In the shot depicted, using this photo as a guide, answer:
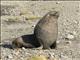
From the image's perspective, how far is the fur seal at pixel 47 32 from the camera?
12.3 metres

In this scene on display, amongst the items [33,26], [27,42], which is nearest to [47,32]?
[27,42]

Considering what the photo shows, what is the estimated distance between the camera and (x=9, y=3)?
23.7 meters

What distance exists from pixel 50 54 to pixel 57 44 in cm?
142

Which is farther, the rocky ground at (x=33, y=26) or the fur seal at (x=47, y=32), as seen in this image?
the fur seal at (x=47, y=32)

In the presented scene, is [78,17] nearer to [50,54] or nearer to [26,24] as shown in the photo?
→ [26,24]

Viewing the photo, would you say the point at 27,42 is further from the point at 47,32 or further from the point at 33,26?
the point at 33,26

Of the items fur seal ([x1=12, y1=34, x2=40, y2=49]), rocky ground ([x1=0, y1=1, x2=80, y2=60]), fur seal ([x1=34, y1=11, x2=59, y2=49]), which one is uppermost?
fur seal ([x1=34, y1=11, x2=59, y2=49])

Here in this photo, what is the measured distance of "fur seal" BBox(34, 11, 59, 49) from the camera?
12336 mm

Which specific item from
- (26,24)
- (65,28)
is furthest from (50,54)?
(26,24)

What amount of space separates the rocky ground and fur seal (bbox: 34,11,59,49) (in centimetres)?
23

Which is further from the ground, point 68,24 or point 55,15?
point 55,15

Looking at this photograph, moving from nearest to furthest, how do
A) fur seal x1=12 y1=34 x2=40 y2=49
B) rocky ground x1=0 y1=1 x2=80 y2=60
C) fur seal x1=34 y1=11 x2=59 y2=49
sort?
rocky ground x1=0 y1=1 x2=80 y2=60 → fur seal x1=34 y1=11 x2=59 y2=49 → fur seal x1=12 y1=34 x2=40 y2=49

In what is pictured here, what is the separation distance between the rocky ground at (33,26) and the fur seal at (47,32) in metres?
0.23

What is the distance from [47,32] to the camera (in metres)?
12.4
